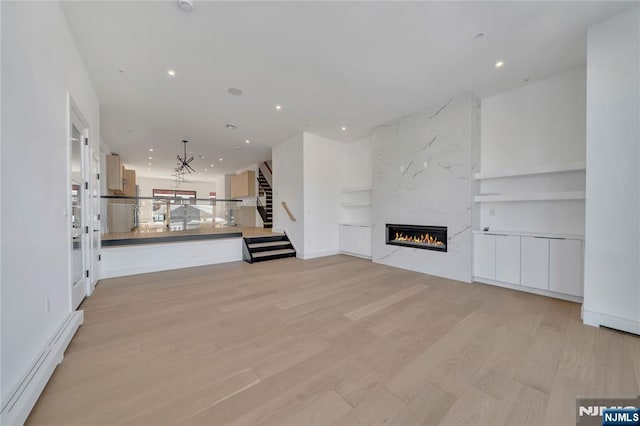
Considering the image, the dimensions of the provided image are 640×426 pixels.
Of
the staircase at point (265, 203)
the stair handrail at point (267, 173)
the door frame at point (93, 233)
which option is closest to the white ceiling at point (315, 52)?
the door frame at point (93, 233)

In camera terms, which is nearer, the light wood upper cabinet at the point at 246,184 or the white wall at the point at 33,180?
the white wall at the point at 33,180

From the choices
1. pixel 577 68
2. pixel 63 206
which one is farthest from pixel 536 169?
pixel 63 206

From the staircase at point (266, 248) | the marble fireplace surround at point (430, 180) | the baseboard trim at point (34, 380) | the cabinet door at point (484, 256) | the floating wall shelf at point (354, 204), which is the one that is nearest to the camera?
the baseboard trim at point (34, 380)

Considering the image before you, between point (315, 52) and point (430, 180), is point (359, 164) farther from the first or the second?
point (315, 52)

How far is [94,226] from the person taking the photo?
4.24 metres

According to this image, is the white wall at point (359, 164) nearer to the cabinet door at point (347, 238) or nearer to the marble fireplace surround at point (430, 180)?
the marble fireplace surround at point (430, 180)

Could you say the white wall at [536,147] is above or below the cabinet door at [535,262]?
above

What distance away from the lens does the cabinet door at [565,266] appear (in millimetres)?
3344

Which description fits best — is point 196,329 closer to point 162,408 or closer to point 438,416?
point 162,408

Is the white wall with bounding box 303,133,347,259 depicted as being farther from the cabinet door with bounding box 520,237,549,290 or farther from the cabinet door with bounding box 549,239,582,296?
the cabinet door with bounding box 549,239,582,296

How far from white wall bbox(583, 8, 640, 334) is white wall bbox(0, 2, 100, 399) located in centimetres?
531

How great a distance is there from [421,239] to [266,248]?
13.1ft

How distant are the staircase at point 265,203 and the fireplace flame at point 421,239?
5.91 meters

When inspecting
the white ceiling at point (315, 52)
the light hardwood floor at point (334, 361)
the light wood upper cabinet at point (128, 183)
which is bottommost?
the light hardwood floor at point (334, 361)
